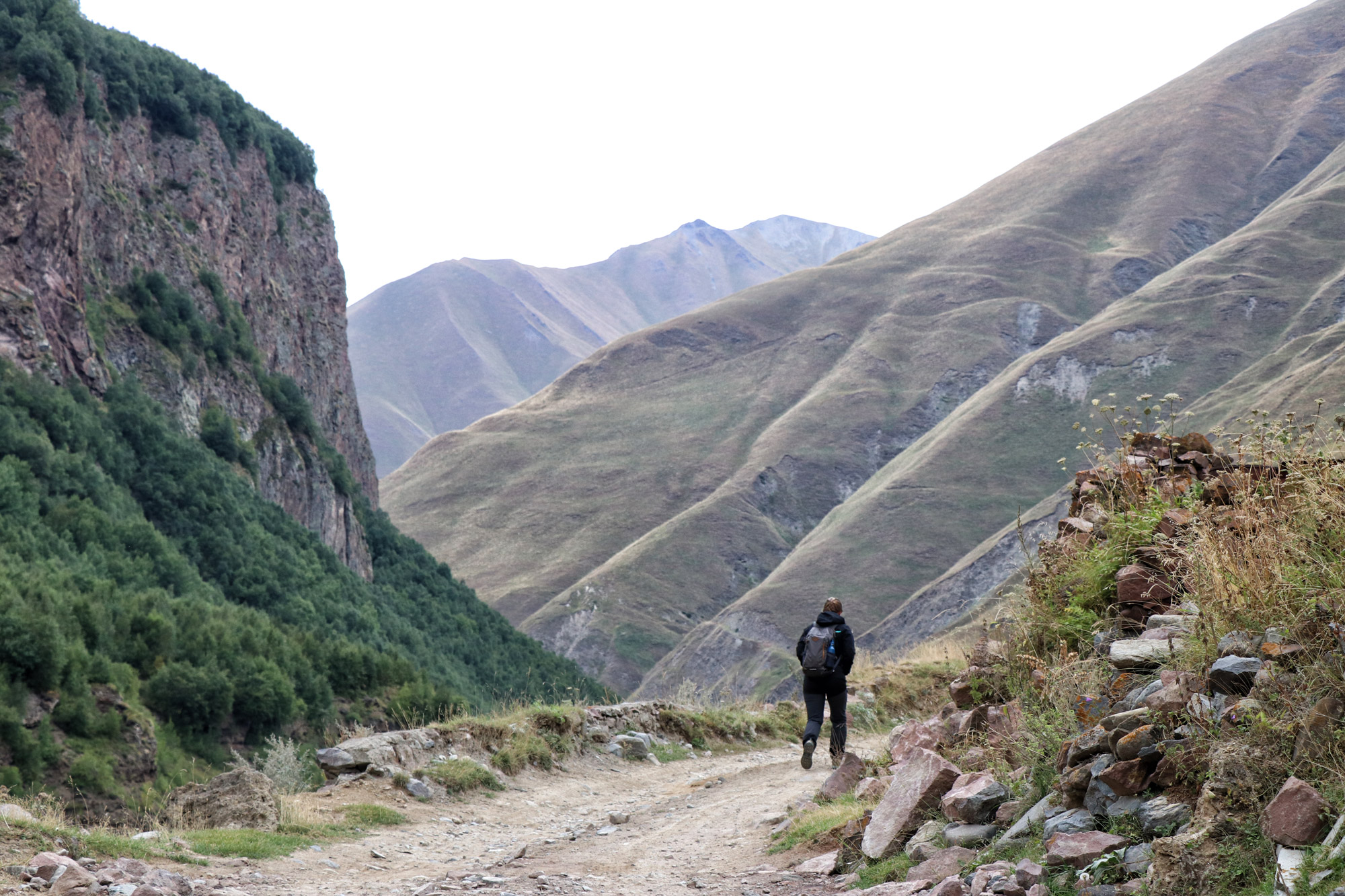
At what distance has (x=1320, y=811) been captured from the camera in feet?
14.9

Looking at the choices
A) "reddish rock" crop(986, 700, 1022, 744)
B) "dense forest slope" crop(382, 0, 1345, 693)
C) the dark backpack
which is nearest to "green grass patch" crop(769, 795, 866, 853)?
"reddish rock" crop(986, 700, 1022, 744)

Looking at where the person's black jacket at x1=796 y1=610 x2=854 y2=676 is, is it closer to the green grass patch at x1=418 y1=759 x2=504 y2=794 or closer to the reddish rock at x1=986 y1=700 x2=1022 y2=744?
the reddish rock at x1=986 y1=700 x2=1022 y2=744

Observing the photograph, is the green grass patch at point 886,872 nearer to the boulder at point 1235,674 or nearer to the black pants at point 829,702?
Result: the boulder at point 1235,674

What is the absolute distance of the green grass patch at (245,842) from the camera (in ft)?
27.7

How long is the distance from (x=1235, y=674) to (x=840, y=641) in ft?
21.8

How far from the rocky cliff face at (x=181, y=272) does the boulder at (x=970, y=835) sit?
3327cm

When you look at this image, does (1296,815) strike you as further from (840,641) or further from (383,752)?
(383,752)

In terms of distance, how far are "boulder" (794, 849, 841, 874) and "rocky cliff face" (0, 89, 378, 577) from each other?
3206 centimetres

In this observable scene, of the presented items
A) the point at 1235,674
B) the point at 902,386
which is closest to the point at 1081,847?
the point at 1235,674

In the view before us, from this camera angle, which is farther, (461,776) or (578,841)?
(461,776)

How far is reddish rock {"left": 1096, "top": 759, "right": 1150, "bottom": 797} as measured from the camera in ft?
18.3

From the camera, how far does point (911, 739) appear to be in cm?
889

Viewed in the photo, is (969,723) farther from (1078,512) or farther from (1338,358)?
(1338,358)

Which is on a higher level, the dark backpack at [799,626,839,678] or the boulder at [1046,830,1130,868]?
the boulder at [1046,830,1130,868]
